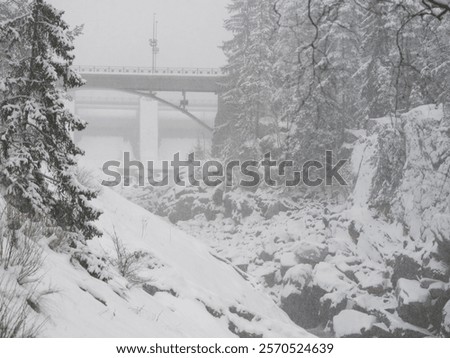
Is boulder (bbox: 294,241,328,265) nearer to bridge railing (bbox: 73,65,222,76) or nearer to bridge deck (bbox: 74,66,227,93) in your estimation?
bridge deck (bbox: 74,66,227,93)

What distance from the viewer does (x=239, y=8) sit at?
23.4 m

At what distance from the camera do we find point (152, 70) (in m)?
23.8

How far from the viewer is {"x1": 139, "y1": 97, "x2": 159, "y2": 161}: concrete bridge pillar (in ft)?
127

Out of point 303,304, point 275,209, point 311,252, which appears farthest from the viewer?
point 275,209

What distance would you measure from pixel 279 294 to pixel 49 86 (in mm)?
10799

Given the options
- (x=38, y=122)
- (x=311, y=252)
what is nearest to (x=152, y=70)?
(x=311, y=252)

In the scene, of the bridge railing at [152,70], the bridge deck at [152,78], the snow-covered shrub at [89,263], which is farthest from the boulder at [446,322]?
the bridge railing at [152,70]

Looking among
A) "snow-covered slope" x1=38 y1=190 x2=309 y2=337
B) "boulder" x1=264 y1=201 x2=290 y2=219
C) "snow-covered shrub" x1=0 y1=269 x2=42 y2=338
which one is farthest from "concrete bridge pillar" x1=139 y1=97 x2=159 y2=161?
"snow-covered shrub" x1=0 y1=269 x2=42 y2=338

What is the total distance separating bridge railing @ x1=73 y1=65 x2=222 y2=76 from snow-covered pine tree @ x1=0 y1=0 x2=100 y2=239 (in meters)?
20.2

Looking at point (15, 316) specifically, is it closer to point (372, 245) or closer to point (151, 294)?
point (151, 294)

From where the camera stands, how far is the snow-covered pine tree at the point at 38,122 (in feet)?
12.6

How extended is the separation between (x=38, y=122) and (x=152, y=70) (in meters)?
20.8

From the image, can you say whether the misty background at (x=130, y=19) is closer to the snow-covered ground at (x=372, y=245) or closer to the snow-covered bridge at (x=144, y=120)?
the snow-covered ground at (x=372, y=245)

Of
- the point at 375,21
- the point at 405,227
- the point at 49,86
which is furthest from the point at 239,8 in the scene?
the point at 49,86
